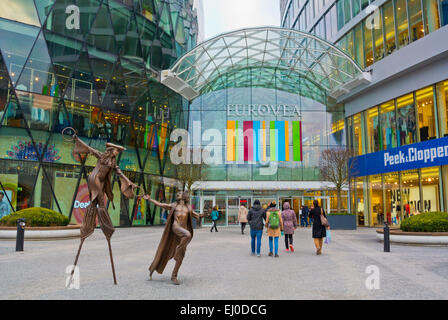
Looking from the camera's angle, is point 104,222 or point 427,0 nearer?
point 104,222

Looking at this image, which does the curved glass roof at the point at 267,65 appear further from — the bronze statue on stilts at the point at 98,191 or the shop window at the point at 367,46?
the bronze statue on stilts at the point at 98,191

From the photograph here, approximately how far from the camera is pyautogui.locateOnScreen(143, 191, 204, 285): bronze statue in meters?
6.86

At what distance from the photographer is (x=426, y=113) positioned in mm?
21516

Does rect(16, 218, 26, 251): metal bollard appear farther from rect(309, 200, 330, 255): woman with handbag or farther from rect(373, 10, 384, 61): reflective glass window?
rect(373, 10, 384, 61): reflective glass window

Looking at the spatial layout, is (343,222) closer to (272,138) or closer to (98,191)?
(272,138)

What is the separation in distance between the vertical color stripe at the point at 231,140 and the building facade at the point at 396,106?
8767mm

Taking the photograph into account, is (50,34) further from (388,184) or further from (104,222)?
(388,184)

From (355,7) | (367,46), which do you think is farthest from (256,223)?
(355,7)

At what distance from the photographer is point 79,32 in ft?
73.5

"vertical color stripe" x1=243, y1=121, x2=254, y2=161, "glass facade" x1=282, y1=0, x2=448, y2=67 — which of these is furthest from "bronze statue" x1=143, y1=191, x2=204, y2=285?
"vertical color stripe" x1=243, y1=121, x2=254, y2=161

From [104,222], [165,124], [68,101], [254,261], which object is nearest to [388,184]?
[165,124]

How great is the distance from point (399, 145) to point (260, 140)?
34.3 ft

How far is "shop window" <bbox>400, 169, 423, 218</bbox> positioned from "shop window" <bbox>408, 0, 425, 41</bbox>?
7.68 meters

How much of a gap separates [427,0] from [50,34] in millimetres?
20934
